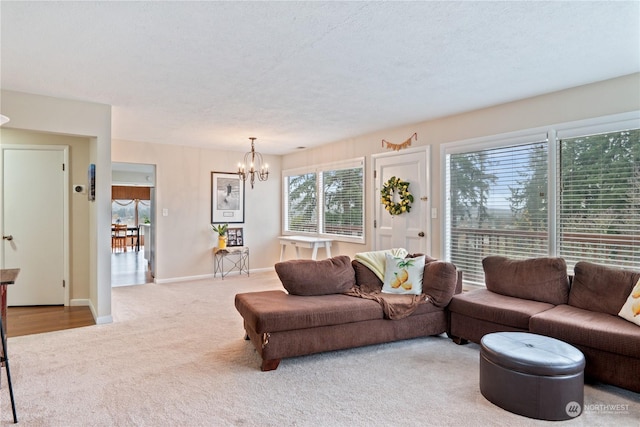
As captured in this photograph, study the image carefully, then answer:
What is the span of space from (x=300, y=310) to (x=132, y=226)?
12.6 m

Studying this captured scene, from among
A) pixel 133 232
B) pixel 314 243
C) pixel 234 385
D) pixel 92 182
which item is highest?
pixel 92 182

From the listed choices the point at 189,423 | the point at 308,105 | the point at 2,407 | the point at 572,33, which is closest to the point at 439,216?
the point at 308,105

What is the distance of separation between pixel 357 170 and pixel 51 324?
4349 mm

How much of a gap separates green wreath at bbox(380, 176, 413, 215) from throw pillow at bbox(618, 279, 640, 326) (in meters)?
2.55

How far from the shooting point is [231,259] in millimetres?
7211

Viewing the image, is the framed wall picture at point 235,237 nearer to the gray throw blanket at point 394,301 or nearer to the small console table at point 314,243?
the small console table at point 314,243

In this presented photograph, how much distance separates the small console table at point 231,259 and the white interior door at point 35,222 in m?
2.49

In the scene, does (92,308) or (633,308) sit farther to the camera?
(92,308)

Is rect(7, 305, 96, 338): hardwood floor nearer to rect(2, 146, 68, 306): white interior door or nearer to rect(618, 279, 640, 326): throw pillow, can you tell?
rect(2, 146, 68, 306): white interior door

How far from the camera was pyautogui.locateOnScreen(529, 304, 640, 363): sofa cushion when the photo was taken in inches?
95.8

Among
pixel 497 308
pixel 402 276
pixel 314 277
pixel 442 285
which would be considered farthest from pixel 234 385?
pixel 497 308

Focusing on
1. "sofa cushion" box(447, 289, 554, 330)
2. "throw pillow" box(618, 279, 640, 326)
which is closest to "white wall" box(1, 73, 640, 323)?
"sofa cushion" box(447, 289, 554, 330)

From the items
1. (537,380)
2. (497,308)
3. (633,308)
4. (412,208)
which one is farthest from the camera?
(412,208)

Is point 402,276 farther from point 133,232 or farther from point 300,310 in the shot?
point 133,232
